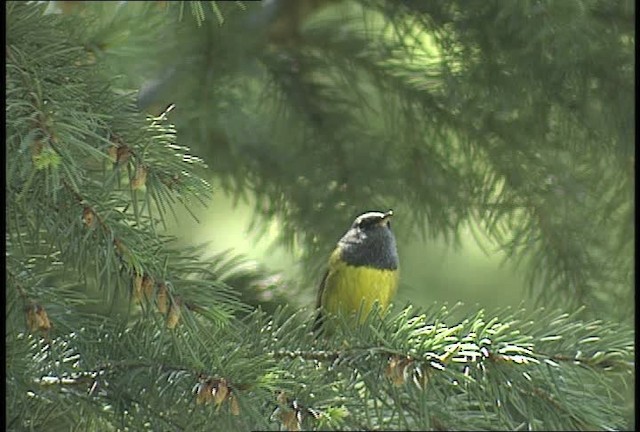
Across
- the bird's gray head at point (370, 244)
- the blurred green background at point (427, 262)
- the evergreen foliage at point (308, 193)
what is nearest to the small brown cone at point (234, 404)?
the evergreen foliage at point (308, 193)

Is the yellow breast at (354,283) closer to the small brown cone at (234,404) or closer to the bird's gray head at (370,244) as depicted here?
the bird's gray head at (370,244)

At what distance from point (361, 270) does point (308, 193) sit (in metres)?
0.12

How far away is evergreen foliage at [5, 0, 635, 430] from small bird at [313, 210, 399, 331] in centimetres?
4

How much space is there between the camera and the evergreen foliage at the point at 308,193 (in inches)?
28.8

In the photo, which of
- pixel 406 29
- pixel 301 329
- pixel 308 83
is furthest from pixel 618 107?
pixel 301 329

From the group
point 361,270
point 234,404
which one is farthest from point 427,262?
point 234,404

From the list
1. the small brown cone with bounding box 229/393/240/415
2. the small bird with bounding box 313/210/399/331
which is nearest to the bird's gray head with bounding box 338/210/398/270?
the small bird with bounding box 313/210/399/331

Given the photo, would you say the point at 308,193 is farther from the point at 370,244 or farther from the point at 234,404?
the point at 234,404

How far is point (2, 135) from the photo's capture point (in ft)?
2.32

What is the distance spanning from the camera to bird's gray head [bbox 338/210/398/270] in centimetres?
128

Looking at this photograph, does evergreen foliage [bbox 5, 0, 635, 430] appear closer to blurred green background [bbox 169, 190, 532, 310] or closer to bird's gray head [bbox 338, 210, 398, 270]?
bird's gray head [bbox 338, 210, 398, 270]

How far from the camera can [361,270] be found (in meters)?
1.32

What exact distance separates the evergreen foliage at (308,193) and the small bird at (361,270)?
0.12ft

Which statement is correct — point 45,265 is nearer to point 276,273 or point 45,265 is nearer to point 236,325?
point 236,325
